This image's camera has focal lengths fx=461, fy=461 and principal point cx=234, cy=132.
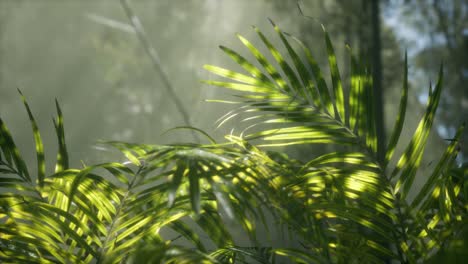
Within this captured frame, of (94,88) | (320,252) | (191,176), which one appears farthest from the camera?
(94,88)

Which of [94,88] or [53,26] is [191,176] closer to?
[94,88]

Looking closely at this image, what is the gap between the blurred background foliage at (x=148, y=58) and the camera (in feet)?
39.9

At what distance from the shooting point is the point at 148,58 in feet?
62.3

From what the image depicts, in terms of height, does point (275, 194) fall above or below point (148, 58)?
below

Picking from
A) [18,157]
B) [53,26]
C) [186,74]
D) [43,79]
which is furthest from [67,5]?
[18,157]

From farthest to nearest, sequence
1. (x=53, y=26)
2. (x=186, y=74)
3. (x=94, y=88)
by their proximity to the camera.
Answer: (x=53, y=26) < (x=94, y=88) < (x=186, y=74)

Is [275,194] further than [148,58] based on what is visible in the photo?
No

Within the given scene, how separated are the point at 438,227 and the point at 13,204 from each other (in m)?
0.94

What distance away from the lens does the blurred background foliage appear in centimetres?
1216

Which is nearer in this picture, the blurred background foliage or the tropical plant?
the tropical plant

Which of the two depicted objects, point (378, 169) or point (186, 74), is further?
point (186, 74)

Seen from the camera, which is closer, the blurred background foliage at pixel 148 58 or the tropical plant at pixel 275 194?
the tropical plant at pixel 275 194

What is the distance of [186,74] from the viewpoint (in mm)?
20609

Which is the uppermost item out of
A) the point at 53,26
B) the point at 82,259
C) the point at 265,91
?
the point at 53,26
